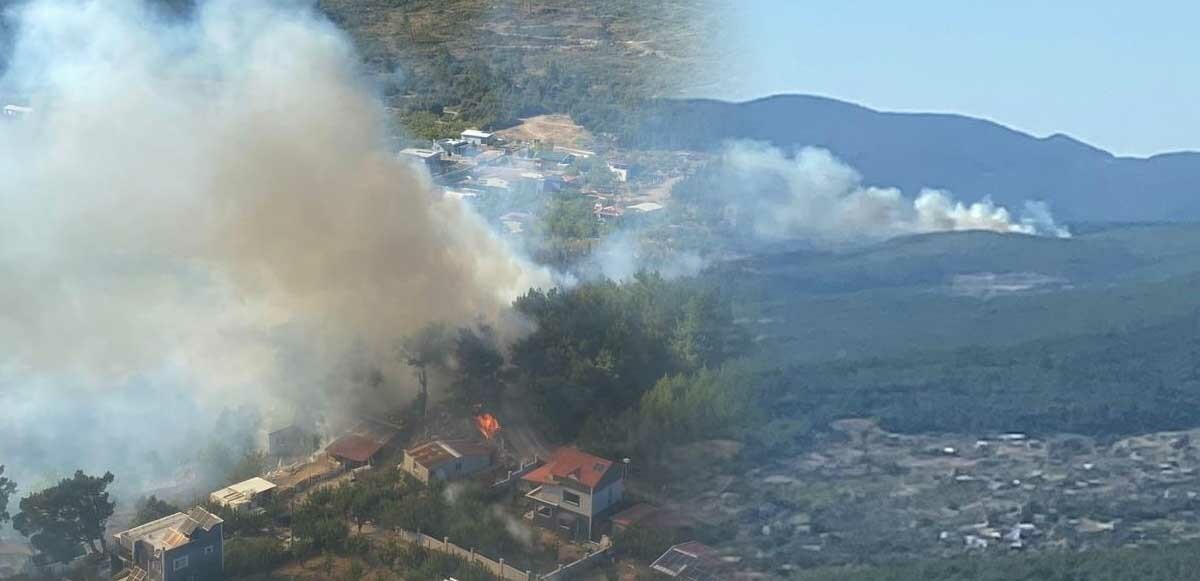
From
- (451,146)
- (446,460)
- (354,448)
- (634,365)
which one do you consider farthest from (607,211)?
(446,460)

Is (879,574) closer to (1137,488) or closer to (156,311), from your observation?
(1137,488)

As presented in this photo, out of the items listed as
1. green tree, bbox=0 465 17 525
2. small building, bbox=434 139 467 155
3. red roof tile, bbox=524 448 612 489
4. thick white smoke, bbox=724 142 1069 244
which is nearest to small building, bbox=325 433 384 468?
red roof tile, bbox=524 448 612 489

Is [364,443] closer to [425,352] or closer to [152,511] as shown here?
[425,352]

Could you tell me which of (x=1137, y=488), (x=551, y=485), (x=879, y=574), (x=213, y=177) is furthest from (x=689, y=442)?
(x=213, y=177)

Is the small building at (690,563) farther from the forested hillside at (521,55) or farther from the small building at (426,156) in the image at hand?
the forested hillside at (521,55)

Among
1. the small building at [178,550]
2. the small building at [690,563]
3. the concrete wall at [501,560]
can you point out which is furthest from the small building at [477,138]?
the small building at [690,563]

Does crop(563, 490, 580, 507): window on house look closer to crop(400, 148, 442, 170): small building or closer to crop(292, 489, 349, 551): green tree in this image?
crop(292, 489, 349, 551): green tree
